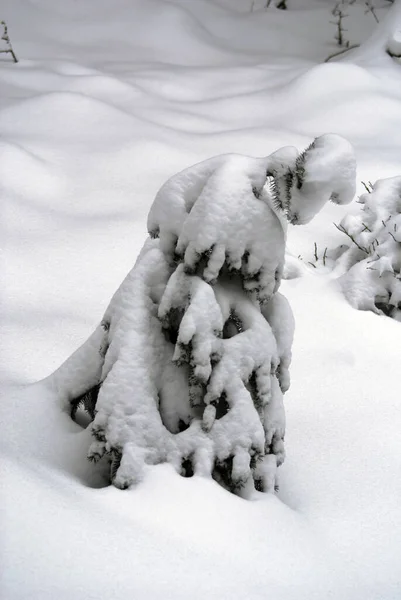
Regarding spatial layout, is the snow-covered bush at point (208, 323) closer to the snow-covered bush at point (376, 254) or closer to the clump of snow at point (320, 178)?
the clump of snow at point (320, 178)

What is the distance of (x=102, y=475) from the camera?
86.0 inches

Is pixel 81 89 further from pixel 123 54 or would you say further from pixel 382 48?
pixel 382 48

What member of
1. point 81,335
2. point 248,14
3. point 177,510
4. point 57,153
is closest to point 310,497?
point 177,510

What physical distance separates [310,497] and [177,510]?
0.64 m

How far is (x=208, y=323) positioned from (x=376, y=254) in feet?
6.70

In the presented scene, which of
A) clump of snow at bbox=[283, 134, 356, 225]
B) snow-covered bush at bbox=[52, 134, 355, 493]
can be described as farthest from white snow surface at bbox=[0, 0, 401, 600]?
clump of snow at bbox=[283, 134, 356, 225]

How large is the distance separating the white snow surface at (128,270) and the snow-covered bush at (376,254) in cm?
12

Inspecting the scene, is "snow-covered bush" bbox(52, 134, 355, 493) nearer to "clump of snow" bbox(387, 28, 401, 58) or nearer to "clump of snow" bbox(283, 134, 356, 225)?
"clump of snow" bbox(283, 134, 356, 225)

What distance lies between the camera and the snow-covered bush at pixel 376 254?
3.75m

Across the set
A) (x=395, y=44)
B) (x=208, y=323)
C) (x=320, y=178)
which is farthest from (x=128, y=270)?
(x=395, y=44)

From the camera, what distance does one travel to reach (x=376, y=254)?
3832mm

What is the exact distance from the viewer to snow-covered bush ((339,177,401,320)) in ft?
12.3

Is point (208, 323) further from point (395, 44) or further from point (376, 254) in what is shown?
point (395, 44)

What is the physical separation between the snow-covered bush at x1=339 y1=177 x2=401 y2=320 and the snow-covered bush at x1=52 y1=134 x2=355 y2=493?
5.51 feet
